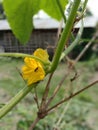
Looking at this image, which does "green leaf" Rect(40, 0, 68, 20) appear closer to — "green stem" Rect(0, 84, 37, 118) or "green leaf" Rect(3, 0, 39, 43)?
"green leaf" Rect(3, 0, 39, 43)

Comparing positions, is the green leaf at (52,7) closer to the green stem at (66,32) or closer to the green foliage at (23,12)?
the green foliage at (23,12)

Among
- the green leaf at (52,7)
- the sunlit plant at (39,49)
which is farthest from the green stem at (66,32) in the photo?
the green leaf at (52,7)

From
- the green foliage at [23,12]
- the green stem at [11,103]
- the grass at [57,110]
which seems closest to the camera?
the green stem at [11,103]

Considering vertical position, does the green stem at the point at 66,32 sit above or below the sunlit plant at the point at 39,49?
above

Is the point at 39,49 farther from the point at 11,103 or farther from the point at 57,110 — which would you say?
the point at 57,110

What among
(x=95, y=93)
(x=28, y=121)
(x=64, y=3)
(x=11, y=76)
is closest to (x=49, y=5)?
(x=64, y=3)

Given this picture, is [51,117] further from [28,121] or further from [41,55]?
[41,55]

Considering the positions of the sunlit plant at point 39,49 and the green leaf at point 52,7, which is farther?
the green leaf at point 52,7
